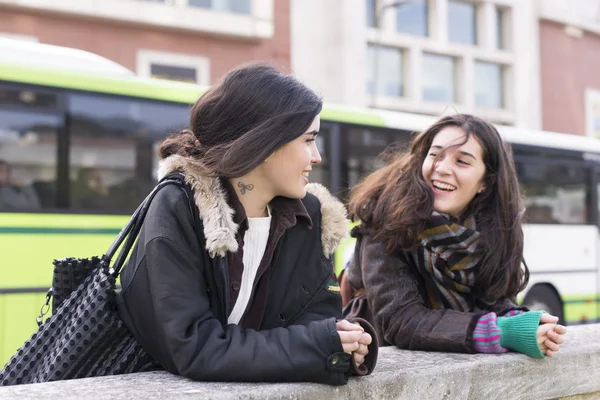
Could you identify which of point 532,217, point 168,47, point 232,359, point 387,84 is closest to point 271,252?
point 232,359

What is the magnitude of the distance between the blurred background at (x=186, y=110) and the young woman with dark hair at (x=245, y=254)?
0.70ft

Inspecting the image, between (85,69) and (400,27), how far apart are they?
55.6 ft

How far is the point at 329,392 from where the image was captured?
74.2 inches

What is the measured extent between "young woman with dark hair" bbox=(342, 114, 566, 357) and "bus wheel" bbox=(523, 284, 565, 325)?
23.0ft

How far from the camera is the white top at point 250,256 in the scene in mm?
2053

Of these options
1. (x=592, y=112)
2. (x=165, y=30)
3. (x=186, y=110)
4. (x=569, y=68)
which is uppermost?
(x=569, y=68)

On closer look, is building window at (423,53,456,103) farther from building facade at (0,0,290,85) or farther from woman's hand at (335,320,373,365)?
woman's hand at (335,320,373,365)

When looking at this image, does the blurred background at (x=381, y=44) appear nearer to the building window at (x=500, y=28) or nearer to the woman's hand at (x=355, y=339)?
the building window at (x=500, y=28)

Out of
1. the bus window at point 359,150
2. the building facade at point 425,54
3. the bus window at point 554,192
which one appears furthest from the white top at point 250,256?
the building facade at point 425,54

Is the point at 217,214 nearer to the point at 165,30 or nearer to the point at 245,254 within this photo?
the point at 245,254

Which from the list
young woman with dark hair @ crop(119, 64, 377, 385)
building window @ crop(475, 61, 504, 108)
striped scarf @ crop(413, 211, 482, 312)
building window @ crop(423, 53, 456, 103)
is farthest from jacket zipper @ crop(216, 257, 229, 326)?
building window @ crop(475, 61, 504, 108)

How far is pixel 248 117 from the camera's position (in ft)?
6.69

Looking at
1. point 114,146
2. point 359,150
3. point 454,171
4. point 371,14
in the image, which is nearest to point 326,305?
point 454,171

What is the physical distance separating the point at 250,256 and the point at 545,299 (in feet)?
27.5
